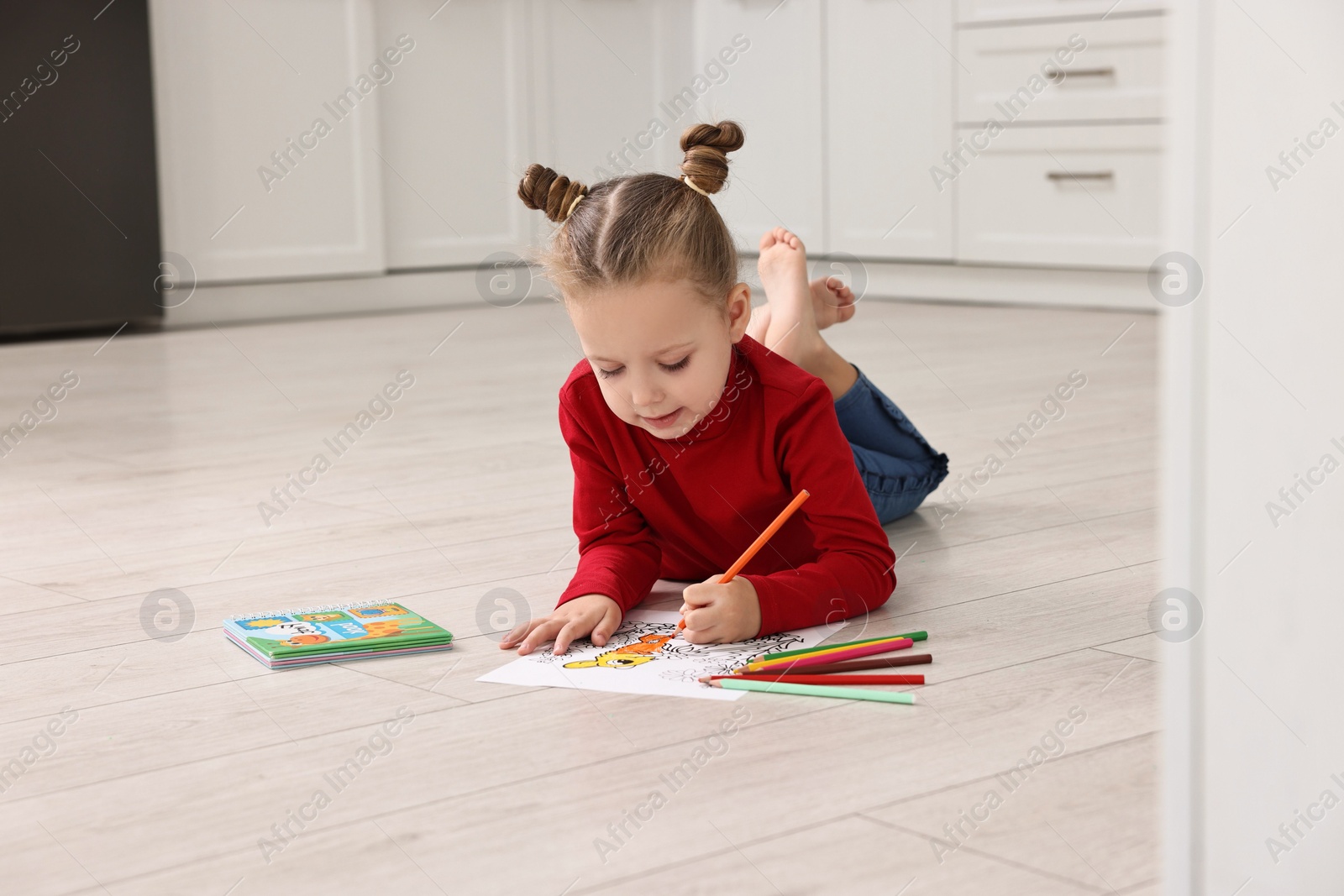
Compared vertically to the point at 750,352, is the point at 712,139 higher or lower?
higher

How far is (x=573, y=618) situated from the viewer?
41.1 inches

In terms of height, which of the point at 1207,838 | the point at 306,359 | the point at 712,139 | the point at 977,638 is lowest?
the point at 306,359

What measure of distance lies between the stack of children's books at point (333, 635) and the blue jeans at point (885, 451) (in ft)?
1.52

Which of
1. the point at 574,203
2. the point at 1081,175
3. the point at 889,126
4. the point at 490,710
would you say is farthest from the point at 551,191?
the point at 889,126

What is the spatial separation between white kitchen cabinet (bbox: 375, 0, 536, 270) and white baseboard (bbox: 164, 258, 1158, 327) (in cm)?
8

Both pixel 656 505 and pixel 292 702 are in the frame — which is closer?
pixel 292 702

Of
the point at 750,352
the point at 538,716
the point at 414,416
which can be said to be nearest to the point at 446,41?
the point at 414,416

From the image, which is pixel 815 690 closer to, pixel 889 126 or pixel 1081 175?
→ pixel 1081 175

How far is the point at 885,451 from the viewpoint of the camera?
1.42 meters

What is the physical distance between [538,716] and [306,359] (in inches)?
77.9

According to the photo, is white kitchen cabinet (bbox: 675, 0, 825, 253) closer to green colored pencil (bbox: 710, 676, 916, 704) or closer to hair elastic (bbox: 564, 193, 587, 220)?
hair elastic (bbox: 564, 193, 587, 220)

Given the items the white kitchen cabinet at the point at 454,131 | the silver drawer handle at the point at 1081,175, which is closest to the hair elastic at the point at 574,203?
the silver drawer handle at the point at 1081,175

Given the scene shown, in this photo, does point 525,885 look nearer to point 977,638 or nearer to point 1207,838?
point 1207,838

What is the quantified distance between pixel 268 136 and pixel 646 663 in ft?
8.45
